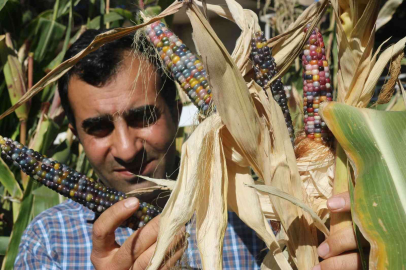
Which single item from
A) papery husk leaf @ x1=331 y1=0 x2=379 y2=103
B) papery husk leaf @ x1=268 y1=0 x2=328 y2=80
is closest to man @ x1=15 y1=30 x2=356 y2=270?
papery husk leaf @ x1=268 y1=0 x2=328 y2=80

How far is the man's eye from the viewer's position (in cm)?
82

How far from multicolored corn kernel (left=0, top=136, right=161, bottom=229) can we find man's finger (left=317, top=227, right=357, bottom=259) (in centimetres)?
29

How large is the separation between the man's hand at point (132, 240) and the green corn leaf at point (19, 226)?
1.93 ft

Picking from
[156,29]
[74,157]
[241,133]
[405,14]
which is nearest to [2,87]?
[74,157]

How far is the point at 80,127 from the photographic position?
87 centimetres

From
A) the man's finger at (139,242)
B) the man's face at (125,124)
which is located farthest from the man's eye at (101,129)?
the man's finger at (139,242)

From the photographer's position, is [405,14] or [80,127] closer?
[80,127]

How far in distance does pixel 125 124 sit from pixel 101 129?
0.06m

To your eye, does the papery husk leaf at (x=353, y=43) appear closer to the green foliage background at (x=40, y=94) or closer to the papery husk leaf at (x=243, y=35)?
the papery husk leaf at (x=243, y=35)

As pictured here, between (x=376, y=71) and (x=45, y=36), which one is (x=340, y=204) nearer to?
(x=376, y=71)

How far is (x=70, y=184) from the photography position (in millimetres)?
673

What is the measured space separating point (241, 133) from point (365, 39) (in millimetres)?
194

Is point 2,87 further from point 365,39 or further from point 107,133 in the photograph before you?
point 365,39

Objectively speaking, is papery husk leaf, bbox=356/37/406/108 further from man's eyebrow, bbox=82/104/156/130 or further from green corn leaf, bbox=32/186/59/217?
green corn leaf, bbox=32/186/59/217
